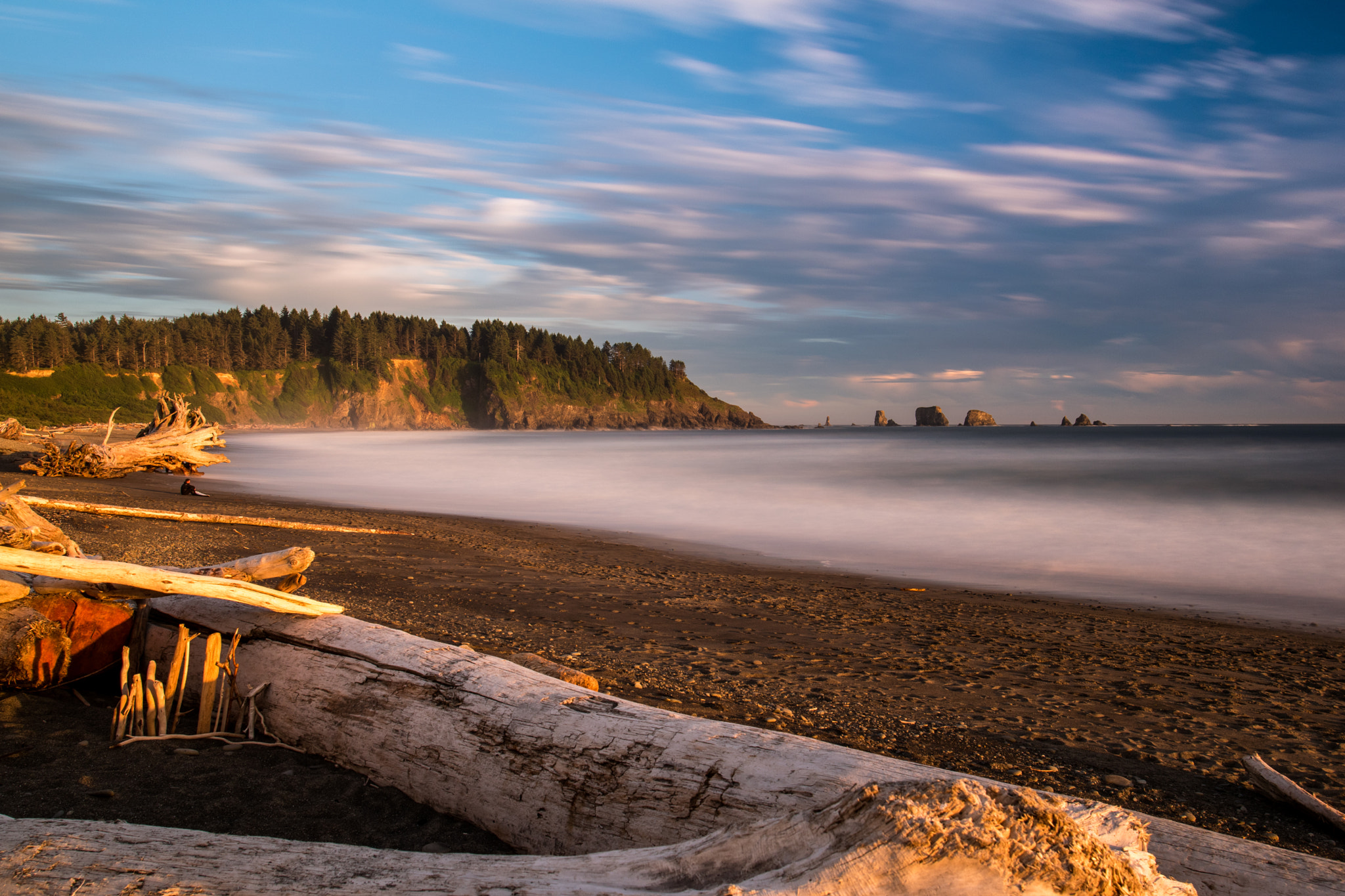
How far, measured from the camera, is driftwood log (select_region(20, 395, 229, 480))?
61.2ft

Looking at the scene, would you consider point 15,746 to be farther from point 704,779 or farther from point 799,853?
point 799,853

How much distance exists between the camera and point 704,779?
8.63ft

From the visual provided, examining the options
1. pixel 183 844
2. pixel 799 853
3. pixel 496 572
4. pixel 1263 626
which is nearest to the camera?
pixel 799 853

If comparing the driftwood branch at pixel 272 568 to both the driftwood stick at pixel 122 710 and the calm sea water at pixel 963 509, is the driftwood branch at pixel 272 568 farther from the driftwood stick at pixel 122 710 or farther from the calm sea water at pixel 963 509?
the calm sea water at pixel 963 509

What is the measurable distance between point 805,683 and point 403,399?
15320 centimetres

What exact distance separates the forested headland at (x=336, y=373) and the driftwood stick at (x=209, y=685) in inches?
2779

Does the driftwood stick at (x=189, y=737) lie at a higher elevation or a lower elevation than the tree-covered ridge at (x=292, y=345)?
lower

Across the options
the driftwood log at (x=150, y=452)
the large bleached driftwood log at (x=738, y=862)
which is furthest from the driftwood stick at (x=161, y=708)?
the driftwood log at (x=150, y=452)

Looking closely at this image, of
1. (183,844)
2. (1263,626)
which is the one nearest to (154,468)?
(183,844)

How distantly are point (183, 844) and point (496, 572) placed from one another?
7684 millimetres

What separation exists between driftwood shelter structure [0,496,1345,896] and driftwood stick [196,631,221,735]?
3cm

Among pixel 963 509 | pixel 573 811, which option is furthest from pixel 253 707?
pixel 963 509

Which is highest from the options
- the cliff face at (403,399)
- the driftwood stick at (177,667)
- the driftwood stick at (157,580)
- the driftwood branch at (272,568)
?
the cliff face at (403,399)

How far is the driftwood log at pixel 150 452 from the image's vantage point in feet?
61.2
